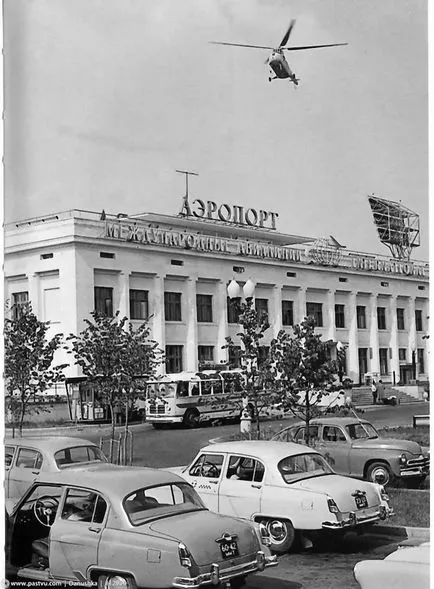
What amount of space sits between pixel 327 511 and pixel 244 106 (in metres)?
2.41

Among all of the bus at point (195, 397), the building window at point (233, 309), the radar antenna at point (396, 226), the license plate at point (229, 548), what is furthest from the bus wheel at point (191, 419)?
the radar antenna at point (396, 226)

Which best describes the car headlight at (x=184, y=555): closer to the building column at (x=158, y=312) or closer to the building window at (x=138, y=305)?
the building column at (x=158, y=312)

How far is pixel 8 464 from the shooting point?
5285 mm

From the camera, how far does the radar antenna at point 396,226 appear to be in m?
5.35

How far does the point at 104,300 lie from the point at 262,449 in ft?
4.17

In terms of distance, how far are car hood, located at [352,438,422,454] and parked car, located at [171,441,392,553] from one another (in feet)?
1.07

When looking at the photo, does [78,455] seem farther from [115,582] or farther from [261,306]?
[261,306]

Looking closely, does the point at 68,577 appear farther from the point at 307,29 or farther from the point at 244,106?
the point at 307,29

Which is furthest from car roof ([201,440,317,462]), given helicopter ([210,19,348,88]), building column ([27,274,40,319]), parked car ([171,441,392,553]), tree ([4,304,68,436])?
helicopter ([210,19,348,88])

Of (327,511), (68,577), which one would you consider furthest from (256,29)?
(68,577)

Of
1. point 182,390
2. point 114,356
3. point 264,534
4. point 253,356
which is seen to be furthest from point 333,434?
point 114,356

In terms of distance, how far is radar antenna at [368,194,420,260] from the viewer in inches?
211

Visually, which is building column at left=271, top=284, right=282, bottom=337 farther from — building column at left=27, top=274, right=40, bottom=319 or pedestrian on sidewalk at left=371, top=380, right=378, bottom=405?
building column at left=27, top=274, right=40, bottom=319

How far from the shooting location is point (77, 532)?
14.6 feet
